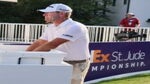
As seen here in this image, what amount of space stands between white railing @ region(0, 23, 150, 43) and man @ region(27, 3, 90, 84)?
918cm

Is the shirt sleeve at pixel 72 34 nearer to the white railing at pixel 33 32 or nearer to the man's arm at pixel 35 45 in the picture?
the man's arm at pixel 35 45

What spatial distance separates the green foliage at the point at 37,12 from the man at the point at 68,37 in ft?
91.8

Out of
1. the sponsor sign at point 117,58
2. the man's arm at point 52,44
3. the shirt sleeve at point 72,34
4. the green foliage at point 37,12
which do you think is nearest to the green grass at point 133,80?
the sponsor sign at point 117,58

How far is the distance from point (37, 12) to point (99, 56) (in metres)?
22.6

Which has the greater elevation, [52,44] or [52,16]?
[52,16]

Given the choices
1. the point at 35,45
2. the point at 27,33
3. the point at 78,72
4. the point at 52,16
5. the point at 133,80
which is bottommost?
the point at 133,80

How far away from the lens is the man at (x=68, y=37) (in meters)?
5.43

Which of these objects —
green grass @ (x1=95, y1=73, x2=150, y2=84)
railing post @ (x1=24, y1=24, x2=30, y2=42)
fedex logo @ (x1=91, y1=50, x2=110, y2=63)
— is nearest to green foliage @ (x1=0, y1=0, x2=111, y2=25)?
railing post @ (x1=24, y1=24, x2=30, y2=42)

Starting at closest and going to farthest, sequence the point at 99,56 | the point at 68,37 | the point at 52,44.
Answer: the point at 52,44, the point at 68,37, the point at 99,56

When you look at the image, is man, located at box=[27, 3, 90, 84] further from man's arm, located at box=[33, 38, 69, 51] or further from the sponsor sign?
the sponsor sign

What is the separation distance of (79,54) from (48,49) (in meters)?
0.59

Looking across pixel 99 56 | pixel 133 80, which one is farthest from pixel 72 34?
pixel 133 80

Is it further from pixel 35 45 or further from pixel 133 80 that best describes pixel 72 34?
pixel 133 80

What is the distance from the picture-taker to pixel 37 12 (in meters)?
34.2
